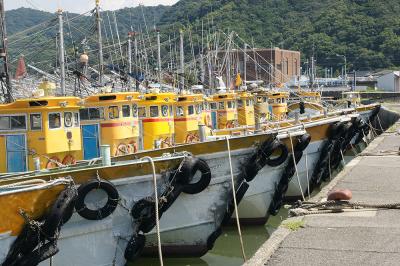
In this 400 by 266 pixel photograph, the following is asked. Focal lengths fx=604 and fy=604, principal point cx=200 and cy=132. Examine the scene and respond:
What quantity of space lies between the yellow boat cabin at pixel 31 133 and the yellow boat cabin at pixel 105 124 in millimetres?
2349

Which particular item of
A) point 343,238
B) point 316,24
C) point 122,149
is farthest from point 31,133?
point 316,24

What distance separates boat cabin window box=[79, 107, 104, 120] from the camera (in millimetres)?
15430

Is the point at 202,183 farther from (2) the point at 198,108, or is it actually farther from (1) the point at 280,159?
(2) the point at 198,108

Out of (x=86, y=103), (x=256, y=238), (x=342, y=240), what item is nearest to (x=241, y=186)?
(x=256, y=238)

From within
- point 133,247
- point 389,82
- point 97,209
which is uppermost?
point 389,82

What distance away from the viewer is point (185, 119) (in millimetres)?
20453

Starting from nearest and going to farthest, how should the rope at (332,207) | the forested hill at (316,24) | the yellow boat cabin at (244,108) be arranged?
the rope at (332,207), the yellow boat cabin at (244,108), the forested hill at (316,24)

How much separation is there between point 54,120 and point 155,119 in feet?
18.6

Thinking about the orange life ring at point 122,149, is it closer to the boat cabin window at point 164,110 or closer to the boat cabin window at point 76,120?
the boat cabin window at point 76,120

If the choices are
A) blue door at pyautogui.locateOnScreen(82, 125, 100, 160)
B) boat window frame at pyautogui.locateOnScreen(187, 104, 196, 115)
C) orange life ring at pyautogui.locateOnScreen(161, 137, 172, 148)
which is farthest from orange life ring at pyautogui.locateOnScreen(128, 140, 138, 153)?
boat window frame at pyautogui.locateOnScreen(187, 104, 196, 115)

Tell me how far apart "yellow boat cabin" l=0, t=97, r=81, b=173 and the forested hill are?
91.9 meters

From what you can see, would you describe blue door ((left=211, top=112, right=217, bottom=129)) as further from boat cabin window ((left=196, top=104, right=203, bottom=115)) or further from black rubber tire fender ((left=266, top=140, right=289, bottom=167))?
black rubber tire fender ((left=266, top=140, right=289, bottom=167))

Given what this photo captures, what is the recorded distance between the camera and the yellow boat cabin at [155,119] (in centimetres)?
1805

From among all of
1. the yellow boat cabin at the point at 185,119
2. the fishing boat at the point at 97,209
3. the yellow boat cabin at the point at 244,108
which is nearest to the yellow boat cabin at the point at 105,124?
the fishing boat at the point at 97,209
